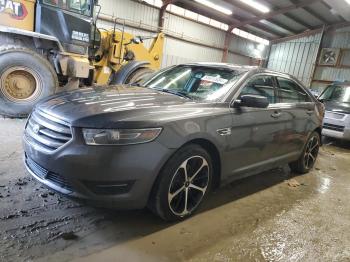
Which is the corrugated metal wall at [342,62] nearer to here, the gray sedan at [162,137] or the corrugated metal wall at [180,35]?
the corrugated metal wall at [180,35]

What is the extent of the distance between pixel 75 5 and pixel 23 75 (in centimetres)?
176

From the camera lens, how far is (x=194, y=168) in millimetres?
2850

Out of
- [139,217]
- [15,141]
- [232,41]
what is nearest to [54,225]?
[139,217]

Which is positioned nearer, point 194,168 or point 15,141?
point 194,168

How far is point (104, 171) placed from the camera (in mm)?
2283

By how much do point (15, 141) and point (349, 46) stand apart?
55.8 feet

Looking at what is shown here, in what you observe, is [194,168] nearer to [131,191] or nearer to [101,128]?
[131,191]

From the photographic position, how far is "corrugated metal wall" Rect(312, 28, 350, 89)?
1639cm

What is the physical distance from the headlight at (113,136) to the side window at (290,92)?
7.48 feet

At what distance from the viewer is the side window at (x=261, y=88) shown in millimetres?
3447

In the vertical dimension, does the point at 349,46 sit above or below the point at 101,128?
above

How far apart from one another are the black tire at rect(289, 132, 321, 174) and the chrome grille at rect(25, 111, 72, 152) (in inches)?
139

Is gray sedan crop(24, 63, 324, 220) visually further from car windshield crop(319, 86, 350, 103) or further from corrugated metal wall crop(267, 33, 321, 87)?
corrugated metal wall crop(267, 33, 321, 87)

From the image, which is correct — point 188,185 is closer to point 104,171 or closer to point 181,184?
point 181,184
